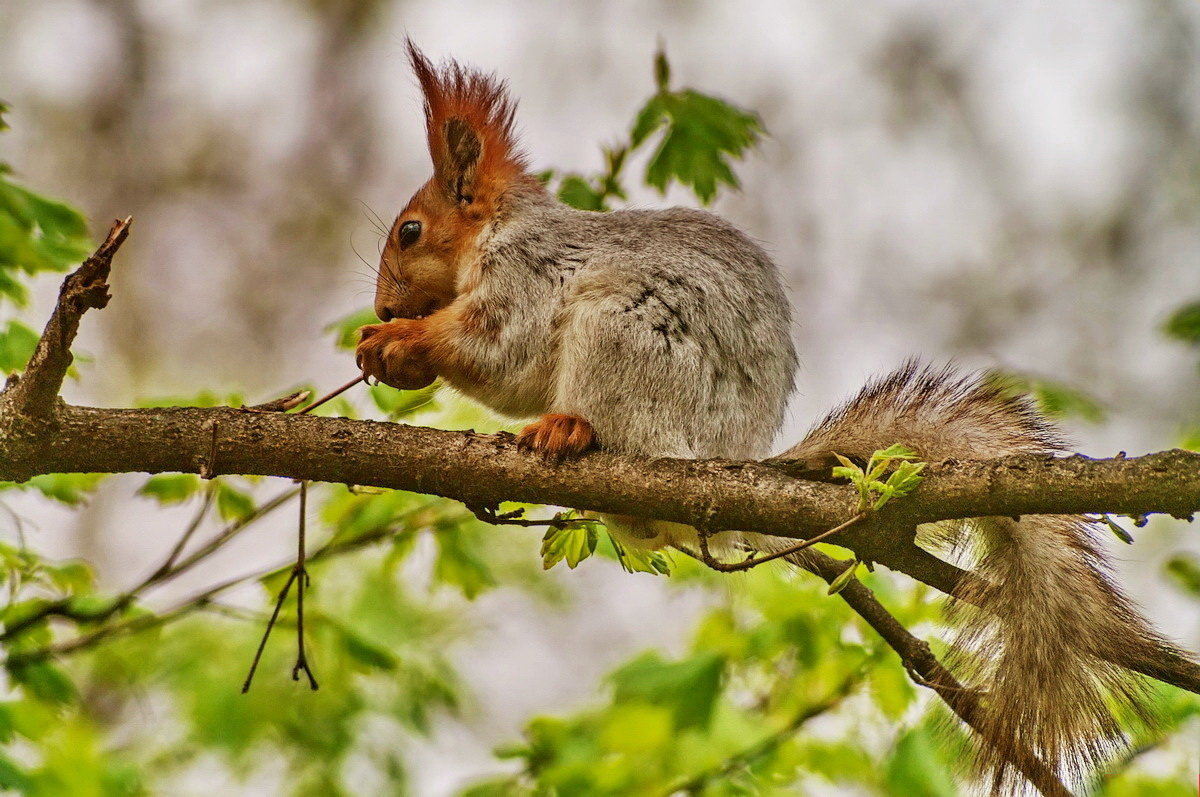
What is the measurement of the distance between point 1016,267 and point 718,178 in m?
5.91

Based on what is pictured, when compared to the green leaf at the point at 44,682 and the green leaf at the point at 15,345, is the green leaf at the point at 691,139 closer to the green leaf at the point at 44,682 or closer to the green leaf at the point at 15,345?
the green leaf at the point at 15,345

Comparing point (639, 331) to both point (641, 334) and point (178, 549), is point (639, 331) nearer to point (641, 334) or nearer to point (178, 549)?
point (641, 334)

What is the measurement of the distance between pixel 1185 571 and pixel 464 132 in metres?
2.12

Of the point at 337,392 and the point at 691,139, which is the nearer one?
the point at 337,392

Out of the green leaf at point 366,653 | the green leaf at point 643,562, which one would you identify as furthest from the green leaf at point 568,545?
the green leaf at point 366,653

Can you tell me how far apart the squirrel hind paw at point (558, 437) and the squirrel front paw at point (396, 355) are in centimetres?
36

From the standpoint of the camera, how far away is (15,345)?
2422mm

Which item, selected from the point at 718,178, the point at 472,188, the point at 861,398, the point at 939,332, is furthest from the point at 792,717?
the point at 939,332

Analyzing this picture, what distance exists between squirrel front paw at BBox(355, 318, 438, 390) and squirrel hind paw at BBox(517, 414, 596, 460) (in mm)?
364

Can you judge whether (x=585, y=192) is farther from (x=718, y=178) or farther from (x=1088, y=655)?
(x=1088, y=655)

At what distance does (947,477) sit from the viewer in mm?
1713

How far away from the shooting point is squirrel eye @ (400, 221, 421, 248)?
2768 millimetres

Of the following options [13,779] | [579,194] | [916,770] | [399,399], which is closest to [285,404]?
[399,399]

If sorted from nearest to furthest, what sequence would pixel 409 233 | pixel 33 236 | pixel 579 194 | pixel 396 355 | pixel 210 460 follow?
pixel 210 460
pixel 396 355
pixel 33 236
pixel 409 233
pixel 579 194
